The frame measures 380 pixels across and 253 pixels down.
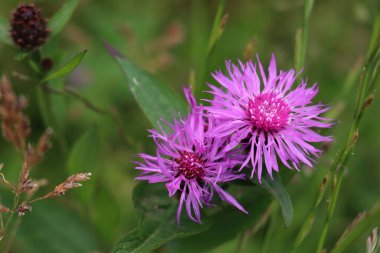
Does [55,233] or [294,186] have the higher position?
[294,186]

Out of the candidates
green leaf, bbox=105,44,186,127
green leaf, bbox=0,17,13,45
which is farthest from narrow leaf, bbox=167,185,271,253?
green leaf, bbox=0,17,13,45

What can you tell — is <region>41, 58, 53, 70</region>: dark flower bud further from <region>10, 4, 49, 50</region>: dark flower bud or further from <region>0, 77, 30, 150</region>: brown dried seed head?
<region>0, 77, 30, 150</region>: brown dried seed head

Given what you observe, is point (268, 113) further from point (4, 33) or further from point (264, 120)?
point (4, 33)

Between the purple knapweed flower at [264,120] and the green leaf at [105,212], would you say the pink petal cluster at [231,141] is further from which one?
the green leaf at [105,212]

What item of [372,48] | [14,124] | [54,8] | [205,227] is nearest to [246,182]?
[205,227]

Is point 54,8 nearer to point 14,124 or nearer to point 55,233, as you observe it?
point 55,233

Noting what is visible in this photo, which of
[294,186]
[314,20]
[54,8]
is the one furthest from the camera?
[314,20]

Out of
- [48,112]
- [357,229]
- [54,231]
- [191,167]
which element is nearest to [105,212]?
[54,231]
